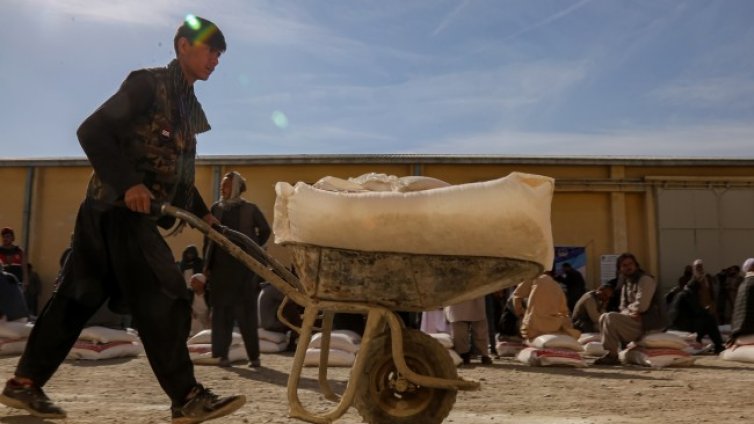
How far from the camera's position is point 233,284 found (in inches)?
253

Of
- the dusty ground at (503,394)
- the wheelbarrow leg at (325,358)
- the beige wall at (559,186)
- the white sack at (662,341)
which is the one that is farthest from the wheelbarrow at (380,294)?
the beige wall at (559,186)

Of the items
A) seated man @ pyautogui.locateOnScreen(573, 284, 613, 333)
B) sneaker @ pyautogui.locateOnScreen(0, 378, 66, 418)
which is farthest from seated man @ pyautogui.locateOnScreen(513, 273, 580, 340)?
sneaker @ pyautogui.locateOnScreen(0, 378, 66, 418)

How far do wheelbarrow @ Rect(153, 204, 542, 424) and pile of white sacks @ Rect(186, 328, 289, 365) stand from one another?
12.4 ft

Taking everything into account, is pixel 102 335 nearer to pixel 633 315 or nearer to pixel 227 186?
pixel 227 186

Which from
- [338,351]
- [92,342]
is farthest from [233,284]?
[92,342]

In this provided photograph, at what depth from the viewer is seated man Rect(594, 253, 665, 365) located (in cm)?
771

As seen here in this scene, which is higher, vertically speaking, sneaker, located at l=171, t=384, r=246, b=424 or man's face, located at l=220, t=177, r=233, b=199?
man's face, located at l=220, t=177, r=233, b=199

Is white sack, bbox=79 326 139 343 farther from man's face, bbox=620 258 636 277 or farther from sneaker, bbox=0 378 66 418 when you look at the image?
man's face, bbox=620 258 636 277

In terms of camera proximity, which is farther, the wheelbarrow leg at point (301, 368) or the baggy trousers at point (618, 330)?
the baggy trousers at point (618, 330)

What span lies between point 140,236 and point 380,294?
95 centimetres

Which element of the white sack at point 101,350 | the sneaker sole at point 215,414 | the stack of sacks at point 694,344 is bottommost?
the stack of sacks at point 694,344

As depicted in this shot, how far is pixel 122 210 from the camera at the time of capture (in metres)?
2.89

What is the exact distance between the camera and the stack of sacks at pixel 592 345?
8844mm

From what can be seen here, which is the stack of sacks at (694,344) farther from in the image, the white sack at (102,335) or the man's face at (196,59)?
the man's face at (196,59)
